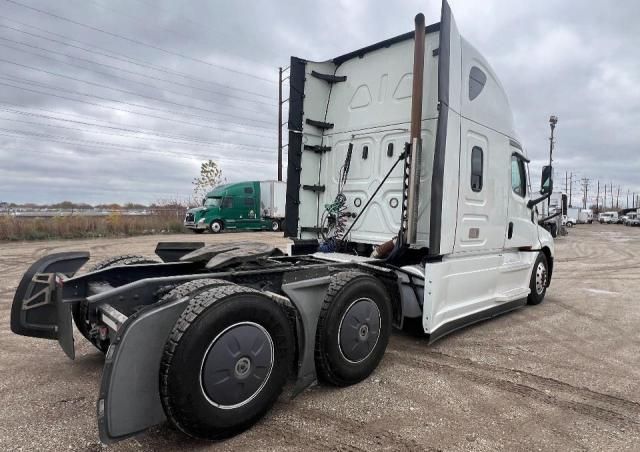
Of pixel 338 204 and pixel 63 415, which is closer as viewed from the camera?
pixel 63 415

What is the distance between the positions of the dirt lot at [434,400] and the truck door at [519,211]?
1.23 metres

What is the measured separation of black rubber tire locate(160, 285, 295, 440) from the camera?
241cm

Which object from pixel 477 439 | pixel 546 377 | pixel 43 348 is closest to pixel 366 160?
pixel 546 377

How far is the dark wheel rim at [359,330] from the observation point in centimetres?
347

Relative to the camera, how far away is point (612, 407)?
330 cm

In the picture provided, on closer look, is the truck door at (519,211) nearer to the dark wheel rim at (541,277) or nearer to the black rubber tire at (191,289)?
the dark wheel rim at (541,277)

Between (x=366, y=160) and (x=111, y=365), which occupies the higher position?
(x=366, y=160)

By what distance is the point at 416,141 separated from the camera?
14.4 feet

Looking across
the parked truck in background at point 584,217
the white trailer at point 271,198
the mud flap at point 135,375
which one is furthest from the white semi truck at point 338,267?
the parked truck in background at point 584,217

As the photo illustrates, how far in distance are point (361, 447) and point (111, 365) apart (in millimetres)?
1622

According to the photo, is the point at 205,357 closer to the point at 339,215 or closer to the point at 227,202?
the point at 339,215

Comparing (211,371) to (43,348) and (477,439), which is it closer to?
(477,439)

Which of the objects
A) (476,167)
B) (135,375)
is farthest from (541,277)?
(135,375)

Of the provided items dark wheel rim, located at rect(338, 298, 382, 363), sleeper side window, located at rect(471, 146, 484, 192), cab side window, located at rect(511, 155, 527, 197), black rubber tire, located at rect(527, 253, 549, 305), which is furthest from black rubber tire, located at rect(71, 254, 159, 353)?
black rubber tire, located at rect(527, 253, 549, 305)
